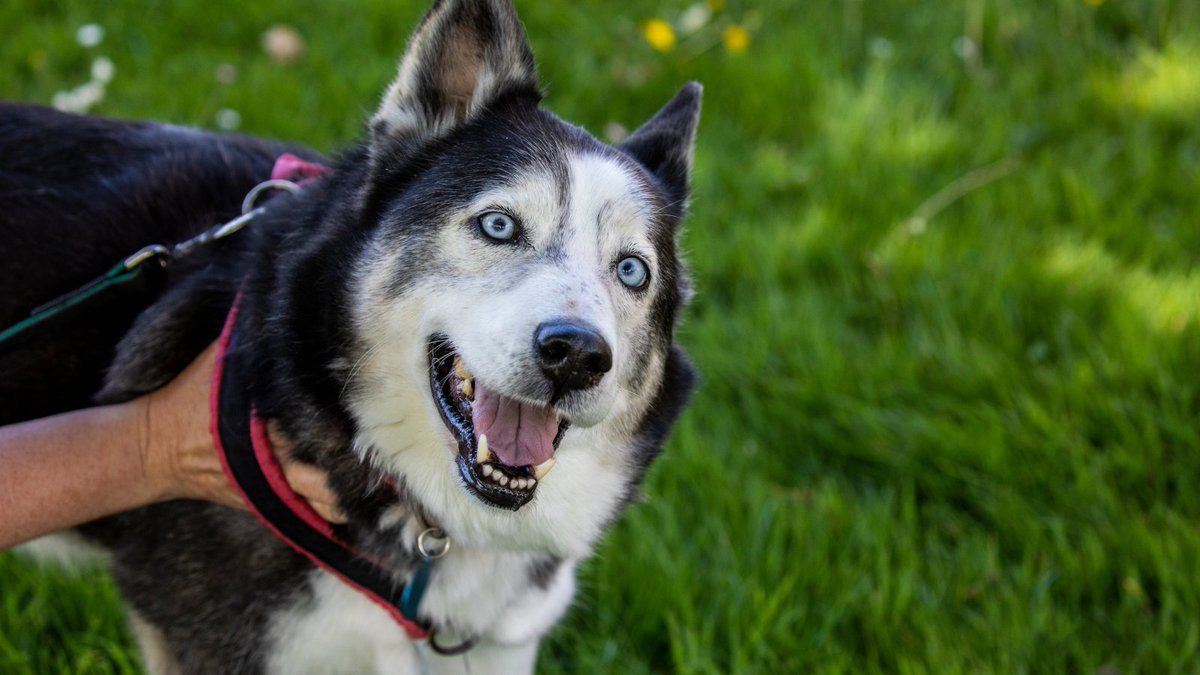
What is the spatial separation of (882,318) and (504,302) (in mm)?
2228

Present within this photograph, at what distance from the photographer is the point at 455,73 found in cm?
239

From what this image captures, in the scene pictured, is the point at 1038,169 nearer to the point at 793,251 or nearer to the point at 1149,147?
the point at 1149,147

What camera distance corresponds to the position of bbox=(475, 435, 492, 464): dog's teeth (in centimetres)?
204

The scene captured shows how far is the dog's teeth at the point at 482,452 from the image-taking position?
2043 mm

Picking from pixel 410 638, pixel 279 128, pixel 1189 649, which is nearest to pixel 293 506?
pixel 410 638

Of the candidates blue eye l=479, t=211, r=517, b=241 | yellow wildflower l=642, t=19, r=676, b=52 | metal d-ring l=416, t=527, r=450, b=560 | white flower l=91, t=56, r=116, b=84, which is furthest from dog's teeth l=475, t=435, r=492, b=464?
white flower l=91, t=56, r=116, b=84

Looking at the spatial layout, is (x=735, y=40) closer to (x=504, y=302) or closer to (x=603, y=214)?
(x=603, y=214)

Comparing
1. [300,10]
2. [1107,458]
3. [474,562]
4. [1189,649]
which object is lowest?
[1189,649]

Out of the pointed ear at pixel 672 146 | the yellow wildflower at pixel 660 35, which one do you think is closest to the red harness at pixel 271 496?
the pointed ear at pixel 672 146

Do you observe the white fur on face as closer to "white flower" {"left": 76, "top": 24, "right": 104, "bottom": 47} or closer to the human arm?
the human arm

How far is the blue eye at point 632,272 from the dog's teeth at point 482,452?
481 millimetres

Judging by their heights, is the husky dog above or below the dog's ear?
below

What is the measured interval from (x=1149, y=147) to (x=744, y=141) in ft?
5.42

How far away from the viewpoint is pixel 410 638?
2.34 m
